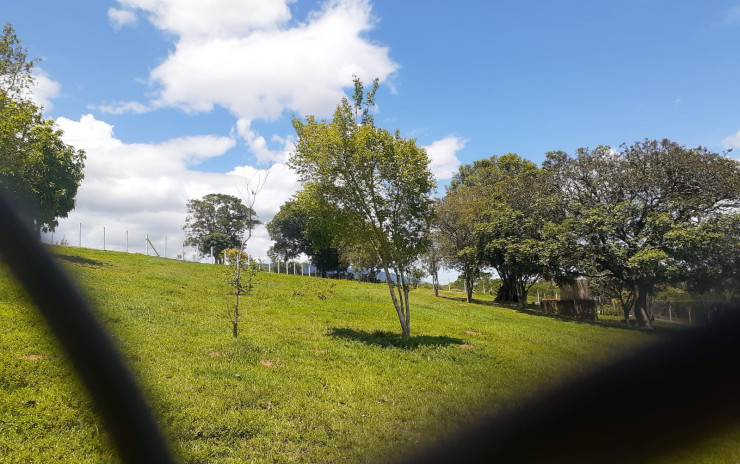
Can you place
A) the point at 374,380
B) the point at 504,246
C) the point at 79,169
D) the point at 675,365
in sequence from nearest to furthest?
the point at 374,380
the point at 675,365
the point at 79,169
the point at 504,246

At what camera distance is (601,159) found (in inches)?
1077

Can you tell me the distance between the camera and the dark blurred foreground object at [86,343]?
5.36m

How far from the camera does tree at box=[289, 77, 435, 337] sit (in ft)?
43.5

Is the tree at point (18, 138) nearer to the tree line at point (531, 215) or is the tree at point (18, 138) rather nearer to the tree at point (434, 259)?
the tree line at point (531, 215)

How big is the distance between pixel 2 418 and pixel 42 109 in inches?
757

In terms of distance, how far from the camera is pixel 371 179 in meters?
13.7

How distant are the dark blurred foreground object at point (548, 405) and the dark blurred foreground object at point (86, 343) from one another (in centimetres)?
2

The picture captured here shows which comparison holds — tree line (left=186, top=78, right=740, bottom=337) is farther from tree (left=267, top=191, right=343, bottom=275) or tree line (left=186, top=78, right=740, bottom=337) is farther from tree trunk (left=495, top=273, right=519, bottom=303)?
tree (left=267, top=191, right=343, bottom=275)

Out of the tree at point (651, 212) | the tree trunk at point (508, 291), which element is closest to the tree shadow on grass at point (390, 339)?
the tree at point (651, 212)

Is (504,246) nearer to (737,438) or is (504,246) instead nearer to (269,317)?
(269,317)

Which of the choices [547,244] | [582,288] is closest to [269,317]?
[547,244]

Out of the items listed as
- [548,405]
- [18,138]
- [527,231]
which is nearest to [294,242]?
[527,231]

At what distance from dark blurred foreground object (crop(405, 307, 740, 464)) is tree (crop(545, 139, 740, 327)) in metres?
12.5

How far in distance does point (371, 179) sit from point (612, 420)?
31.4ft
